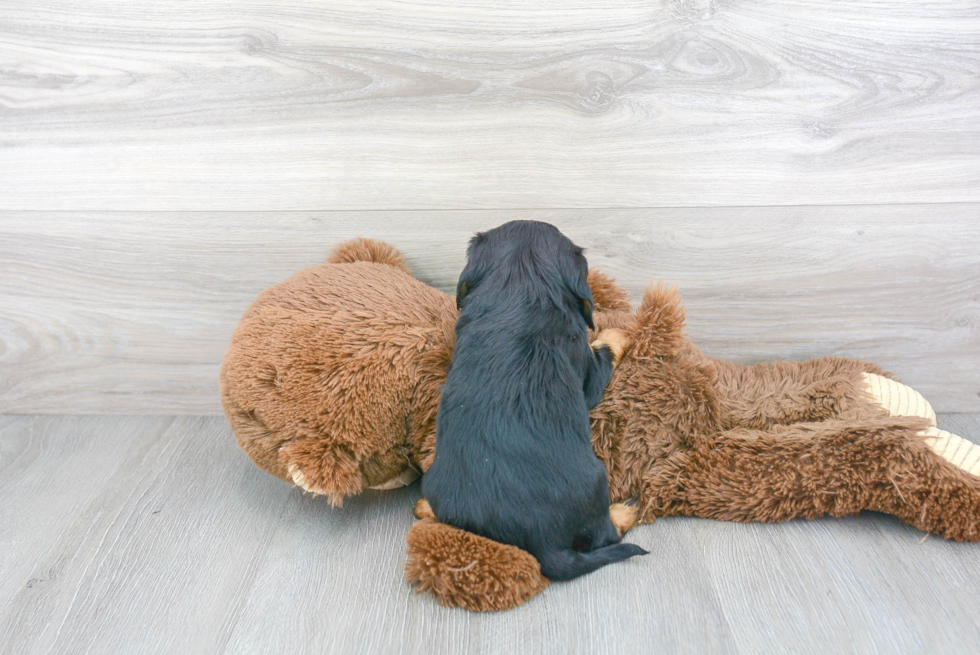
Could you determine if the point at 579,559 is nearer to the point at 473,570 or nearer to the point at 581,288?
the point at 473,570

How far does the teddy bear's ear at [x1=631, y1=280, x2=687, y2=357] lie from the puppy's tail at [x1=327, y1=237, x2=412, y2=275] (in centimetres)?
59

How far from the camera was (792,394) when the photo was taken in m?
1.55

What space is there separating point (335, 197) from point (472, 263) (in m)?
0.50

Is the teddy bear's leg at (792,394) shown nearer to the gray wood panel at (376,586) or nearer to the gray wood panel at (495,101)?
the gray wood panel at (376,586)

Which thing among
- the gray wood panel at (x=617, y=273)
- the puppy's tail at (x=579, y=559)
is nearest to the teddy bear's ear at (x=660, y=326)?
the gray wood panel at (x=617, y=273)

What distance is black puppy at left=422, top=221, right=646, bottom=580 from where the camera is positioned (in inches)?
46.1

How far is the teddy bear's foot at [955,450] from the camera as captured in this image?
1.33 metres

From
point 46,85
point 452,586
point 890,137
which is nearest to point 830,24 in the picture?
point 890,137

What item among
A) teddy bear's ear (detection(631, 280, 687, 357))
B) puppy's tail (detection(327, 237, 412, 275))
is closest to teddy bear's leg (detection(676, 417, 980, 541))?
teddy bear's ear (detection(631, 280, 687, 357))

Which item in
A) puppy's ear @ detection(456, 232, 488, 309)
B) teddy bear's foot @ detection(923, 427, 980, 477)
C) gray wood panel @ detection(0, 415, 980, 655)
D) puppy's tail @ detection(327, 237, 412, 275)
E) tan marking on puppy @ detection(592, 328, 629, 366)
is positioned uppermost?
puppy's ear @ detection(456, 232, 488, 309)

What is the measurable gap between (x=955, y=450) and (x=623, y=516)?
675 millimetres

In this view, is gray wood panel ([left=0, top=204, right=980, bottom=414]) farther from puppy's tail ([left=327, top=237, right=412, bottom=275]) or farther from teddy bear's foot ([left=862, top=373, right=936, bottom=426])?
teddy bear's foot ([left=862, top=373, right=936, bottom=426])

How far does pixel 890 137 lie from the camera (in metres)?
1.60

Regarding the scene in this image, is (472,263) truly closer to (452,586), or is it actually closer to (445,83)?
(445,83)
